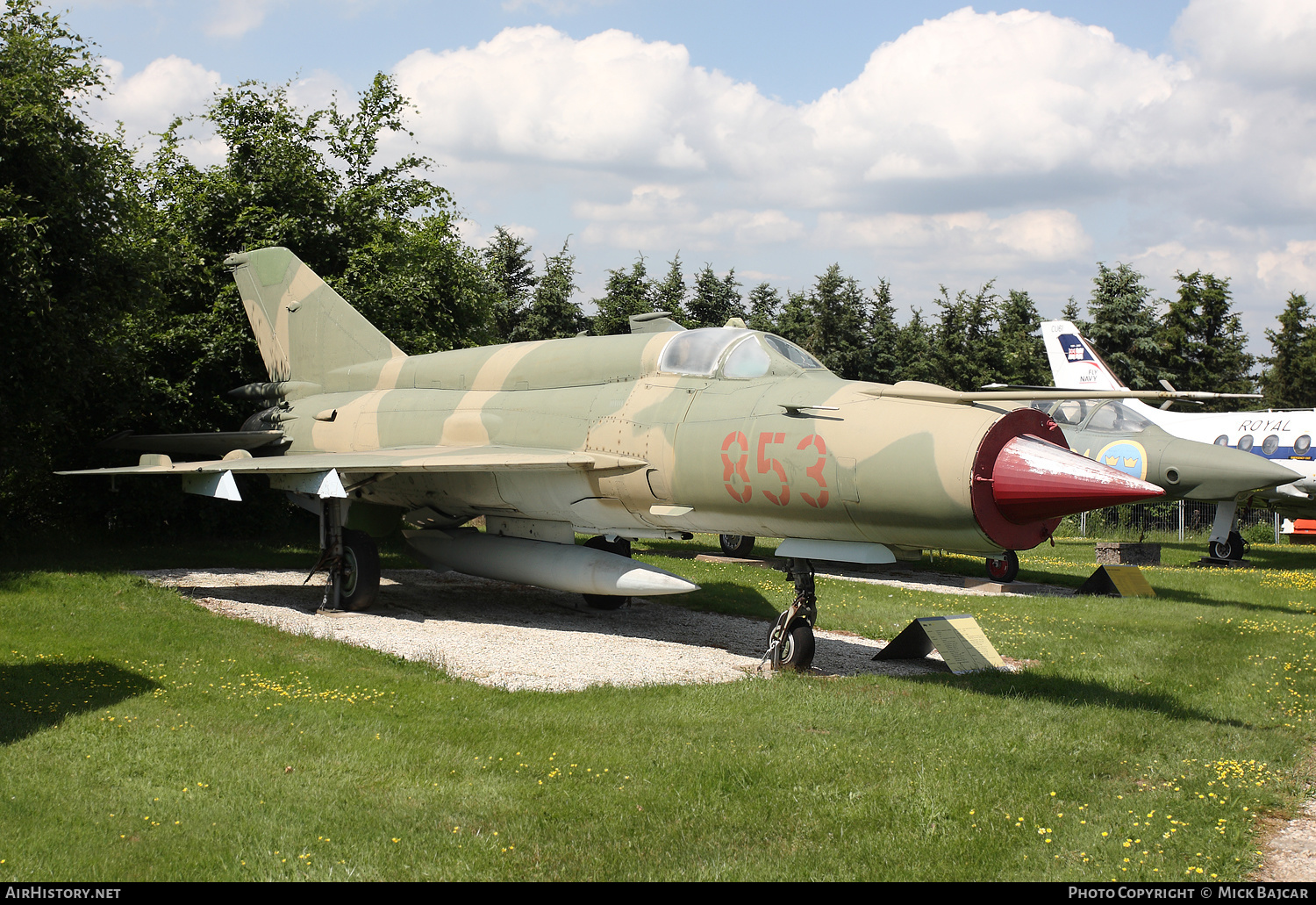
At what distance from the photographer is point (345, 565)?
11.7 m

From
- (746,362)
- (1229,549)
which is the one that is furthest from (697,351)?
(1229,549)

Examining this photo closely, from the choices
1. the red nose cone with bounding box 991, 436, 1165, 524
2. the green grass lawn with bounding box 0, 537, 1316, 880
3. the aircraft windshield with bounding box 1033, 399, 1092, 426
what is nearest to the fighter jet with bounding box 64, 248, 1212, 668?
the red nose cone with bounding box 991, 436, 1165, 524

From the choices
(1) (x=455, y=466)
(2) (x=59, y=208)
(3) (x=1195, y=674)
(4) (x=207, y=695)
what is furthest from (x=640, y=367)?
(2) (x=59, y=208)

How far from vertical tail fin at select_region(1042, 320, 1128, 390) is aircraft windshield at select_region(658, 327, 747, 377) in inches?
676

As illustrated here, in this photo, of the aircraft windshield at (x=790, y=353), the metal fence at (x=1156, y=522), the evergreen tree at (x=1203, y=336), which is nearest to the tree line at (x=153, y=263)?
the aircraft windshield at (x=790, y=353)

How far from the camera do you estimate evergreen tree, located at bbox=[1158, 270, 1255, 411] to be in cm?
3947

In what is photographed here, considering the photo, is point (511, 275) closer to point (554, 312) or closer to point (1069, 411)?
point (554, 312)

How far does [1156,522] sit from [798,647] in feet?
82.2

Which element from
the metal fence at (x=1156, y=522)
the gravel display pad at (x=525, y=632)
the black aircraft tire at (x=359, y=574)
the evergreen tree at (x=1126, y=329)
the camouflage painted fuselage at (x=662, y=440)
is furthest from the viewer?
the evergreen tree at (x=1126, y=329)

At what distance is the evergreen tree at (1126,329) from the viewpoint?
37469mm

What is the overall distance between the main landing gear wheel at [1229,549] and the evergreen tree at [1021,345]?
15.7 meters

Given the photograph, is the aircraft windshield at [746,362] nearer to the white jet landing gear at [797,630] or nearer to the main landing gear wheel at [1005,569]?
the white jet landing gear at [797,630]

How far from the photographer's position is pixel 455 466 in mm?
10125
